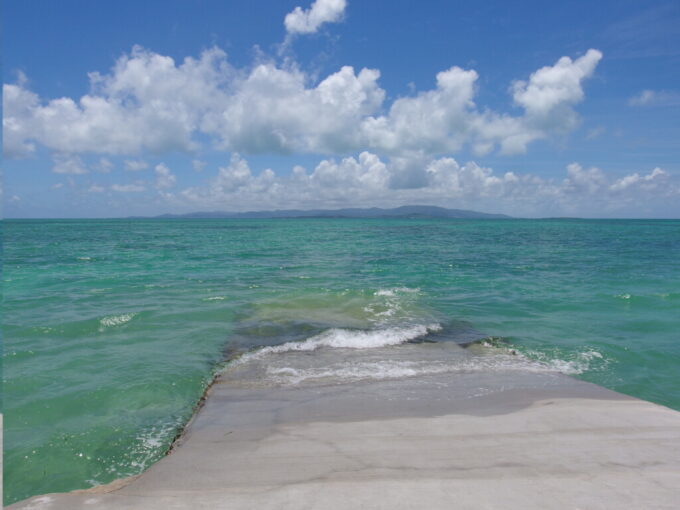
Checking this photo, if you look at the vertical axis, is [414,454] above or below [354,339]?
above

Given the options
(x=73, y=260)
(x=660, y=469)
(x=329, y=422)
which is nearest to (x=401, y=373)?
(x=329, y=422)

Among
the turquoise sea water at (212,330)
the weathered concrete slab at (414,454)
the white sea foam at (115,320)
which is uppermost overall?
the weathered concrete slab at (414,454)

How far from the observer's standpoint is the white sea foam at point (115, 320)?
519 inches

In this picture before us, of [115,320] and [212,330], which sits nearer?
[212,330]

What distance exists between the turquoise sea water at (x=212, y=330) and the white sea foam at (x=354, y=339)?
0.07 metres

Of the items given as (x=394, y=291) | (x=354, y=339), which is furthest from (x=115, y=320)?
(x=394, y=291)

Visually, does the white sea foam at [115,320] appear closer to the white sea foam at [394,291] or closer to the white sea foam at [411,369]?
the white sea foam at [411,369]

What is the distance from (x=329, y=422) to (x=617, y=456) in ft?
13.2

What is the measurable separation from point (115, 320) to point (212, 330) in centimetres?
363

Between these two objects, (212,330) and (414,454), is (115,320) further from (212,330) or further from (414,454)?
(414,454)

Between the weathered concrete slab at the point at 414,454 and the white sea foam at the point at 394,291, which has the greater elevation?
the weathered concrete slab at the point at 414,454

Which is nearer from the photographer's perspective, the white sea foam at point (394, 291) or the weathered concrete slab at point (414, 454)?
the weathered concrete slab at point (414, 454)

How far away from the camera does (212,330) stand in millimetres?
12859

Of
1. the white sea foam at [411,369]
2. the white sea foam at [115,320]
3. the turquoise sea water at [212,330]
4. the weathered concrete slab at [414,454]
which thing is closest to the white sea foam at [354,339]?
the turquoise sea water at [212,330]
